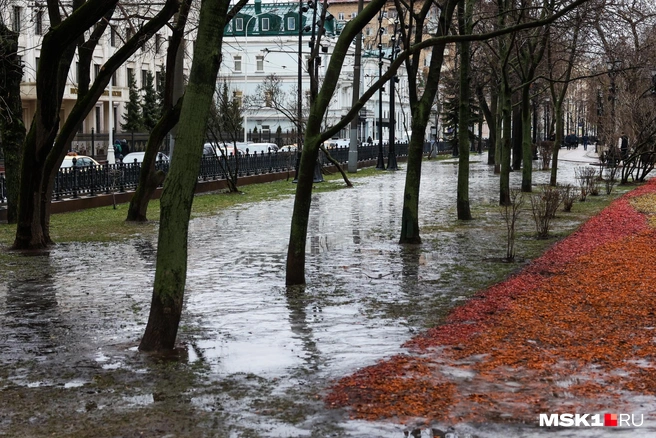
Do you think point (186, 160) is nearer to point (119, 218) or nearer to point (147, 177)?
point (147, 177)

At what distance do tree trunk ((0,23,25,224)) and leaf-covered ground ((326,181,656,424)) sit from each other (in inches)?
387

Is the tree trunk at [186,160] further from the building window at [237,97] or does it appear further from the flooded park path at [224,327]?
the building window at [237,97]

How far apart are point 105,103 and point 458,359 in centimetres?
6601

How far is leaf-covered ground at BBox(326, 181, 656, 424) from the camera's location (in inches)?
277

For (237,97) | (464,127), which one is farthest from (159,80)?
(464,127)

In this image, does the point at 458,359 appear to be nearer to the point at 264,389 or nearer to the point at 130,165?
the point at 264,389

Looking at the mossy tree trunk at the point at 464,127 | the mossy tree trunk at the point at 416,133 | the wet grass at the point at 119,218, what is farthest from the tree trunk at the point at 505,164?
the mossy tree trunk at the point at 416,133

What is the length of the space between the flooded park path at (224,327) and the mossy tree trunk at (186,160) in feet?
2.25

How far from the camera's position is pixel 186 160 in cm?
875

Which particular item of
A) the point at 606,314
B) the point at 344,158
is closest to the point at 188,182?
the point at 606,314

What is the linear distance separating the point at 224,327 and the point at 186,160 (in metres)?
2.15

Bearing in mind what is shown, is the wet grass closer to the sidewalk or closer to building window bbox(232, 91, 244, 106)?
building window bbox(232, 91, 244, 106)

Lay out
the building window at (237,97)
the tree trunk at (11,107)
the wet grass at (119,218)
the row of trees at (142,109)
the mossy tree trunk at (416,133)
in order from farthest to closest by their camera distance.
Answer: the row of trees at (142,109), the building window at (237,97), the wet grass at (119,218), the tree trunk at (11,107), the mossy tree trunk at (416,133)

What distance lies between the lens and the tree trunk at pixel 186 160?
8703 millimetres
